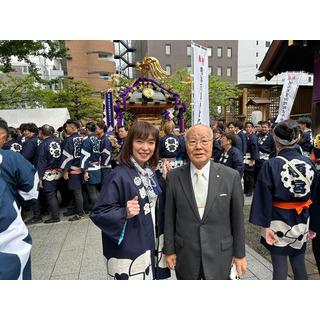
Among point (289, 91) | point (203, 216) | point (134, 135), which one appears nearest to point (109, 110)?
point (289, 91)

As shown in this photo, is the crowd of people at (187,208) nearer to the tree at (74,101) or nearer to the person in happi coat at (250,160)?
the person in happi coat at (250,160)

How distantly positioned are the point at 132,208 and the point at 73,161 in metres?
4.03

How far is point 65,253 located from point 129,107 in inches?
268

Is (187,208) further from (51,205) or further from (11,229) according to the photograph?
(51,205)

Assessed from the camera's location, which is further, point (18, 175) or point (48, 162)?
point (48, 162)

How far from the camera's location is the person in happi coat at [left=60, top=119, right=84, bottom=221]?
17.0 feet

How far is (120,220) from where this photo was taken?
5.58 feet

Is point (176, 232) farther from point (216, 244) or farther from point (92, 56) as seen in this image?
point (92, 56)

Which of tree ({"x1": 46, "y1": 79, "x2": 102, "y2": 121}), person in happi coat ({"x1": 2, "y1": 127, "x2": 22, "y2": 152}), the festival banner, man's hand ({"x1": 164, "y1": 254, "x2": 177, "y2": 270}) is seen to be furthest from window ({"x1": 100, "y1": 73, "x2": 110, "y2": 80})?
man's hand ({"x1": 164, "y1": 254, "x2": 177, "y2": 270})

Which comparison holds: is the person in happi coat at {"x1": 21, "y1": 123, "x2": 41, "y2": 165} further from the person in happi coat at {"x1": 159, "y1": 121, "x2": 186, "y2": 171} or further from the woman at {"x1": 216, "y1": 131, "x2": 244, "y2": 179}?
the woman at {"x1": 216, "y1": 131, "x2": 244, "y2": 179}

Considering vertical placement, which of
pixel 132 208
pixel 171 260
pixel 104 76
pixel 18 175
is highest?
pixel 104 76

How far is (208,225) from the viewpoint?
1800mm

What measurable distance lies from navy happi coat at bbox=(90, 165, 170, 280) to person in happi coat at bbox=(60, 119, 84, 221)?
3.69 metres

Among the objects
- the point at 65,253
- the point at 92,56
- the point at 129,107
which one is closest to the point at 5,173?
the point at 65,253
